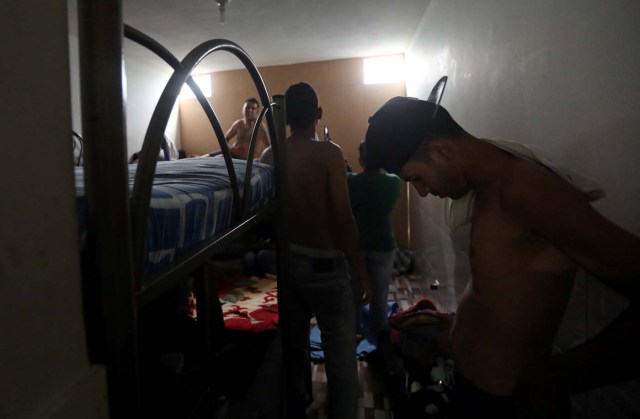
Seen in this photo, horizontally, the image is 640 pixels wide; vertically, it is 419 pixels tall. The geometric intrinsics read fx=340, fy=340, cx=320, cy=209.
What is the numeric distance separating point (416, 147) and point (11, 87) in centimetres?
70

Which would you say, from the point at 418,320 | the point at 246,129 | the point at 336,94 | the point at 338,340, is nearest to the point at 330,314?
the point at 338,340

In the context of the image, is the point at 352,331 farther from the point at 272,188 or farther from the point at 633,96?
the point at 633,96

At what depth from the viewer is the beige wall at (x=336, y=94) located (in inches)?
161

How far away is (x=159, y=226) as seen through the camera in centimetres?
51

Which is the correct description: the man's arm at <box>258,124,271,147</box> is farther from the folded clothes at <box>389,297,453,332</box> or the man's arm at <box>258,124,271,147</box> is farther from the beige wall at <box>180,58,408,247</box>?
the folded clothes at <box>389,297,453,332</box>

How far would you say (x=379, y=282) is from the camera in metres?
2.01

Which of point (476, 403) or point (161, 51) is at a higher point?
point (161, 51)

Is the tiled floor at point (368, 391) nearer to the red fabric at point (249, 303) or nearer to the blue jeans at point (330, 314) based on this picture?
the blue jeans at point (330, 314)

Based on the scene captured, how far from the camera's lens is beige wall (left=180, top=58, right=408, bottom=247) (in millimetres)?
4102

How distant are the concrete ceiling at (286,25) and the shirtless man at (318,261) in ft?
5.24

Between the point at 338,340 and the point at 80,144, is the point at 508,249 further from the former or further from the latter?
the point at 80,144

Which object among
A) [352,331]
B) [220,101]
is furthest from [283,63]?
[352,331]

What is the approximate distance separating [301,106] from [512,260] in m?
1.01

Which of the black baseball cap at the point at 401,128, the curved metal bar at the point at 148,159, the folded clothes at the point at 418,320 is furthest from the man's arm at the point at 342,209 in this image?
the curved metal bar at the point at 148,159
